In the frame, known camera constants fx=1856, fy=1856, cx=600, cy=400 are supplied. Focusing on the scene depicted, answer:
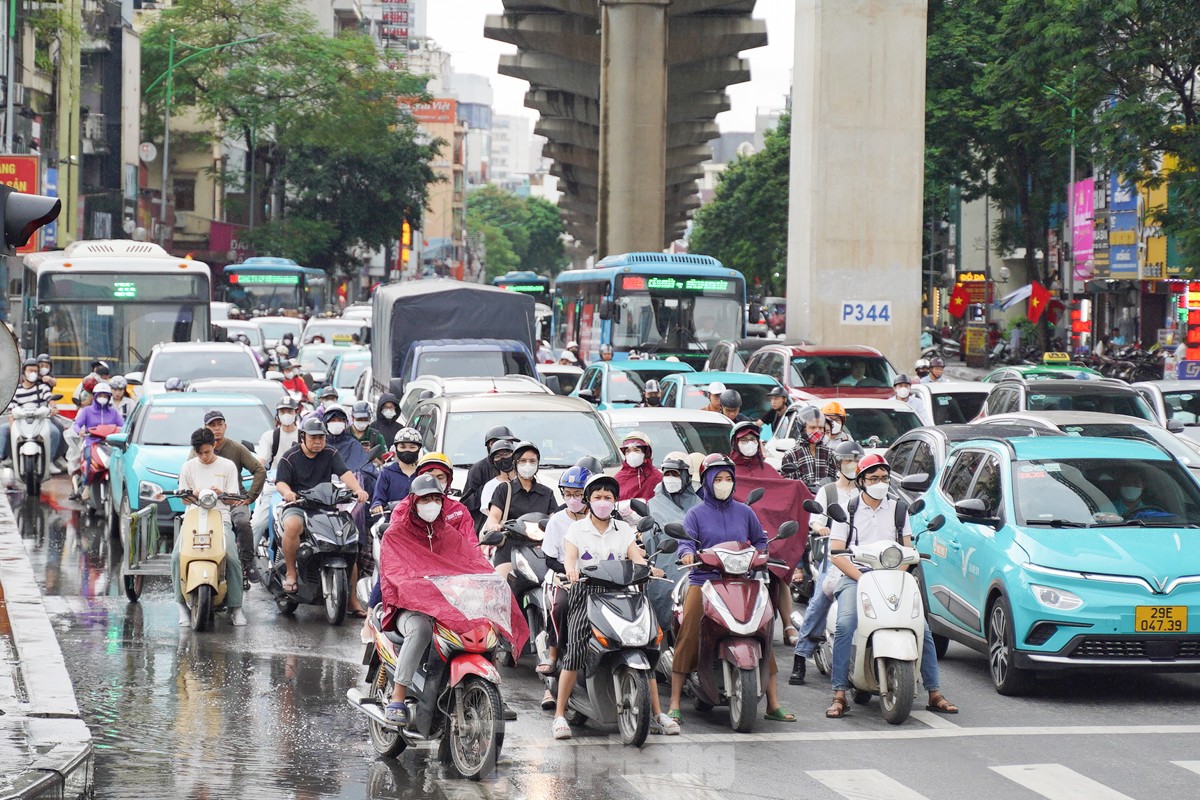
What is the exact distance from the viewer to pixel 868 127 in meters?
35.6

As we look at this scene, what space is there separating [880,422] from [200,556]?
802 cm

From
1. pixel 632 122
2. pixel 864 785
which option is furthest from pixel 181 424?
pixel 632 122

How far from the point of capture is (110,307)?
29.0m

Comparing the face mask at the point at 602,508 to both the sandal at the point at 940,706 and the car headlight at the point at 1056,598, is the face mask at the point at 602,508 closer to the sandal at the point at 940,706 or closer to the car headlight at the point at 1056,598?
the sandal at the point at 940,706

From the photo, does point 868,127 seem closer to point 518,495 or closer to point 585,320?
point 585,320

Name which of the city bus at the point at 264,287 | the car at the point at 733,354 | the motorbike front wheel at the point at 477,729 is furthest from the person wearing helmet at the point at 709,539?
the city bus at the point at 264,287

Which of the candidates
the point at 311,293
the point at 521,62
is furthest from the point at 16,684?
the point at 521,62

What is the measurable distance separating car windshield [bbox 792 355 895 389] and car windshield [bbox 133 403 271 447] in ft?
27.6

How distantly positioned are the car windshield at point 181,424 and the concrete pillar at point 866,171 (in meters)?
19.0

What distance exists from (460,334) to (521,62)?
34.8 m

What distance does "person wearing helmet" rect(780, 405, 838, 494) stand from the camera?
1466 centimetres

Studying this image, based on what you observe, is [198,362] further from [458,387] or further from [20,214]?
[20,214]

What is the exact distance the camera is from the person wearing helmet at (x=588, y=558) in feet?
31.8

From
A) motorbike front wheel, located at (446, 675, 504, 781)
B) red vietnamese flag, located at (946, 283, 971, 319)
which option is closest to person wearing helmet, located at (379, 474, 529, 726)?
motorbike front wheel, located at (446, 675, 504, 781)
